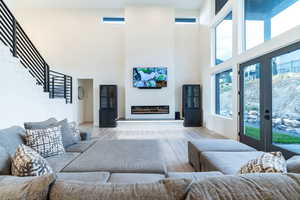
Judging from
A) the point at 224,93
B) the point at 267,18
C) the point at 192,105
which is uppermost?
the point at 267,18

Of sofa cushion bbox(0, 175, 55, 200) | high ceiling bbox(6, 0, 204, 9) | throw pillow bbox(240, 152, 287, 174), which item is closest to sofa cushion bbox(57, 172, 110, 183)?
sofa cushion bbox(0, 175, 55, 200)

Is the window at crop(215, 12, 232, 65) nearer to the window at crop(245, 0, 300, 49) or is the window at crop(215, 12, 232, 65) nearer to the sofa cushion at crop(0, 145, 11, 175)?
the window at crop(245, 0, 300, 49)

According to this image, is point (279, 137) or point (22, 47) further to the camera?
point (22, 47)

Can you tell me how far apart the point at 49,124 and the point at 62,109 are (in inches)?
139

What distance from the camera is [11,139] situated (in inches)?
79.8

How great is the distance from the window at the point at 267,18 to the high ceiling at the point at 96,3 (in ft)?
12.7

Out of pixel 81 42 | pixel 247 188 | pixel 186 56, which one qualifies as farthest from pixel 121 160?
pixel 81 42

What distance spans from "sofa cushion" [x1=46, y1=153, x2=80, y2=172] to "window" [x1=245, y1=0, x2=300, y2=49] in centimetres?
412

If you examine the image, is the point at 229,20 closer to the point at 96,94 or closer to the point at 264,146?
the point at 264,146

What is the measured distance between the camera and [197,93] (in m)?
8.06

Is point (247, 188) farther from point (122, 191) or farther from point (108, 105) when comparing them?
point (108, 105)

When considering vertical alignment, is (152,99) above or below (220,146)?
above

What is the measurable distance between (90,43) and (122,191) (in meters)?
8.78

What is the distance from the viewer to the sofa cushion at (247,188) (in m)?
0.76
